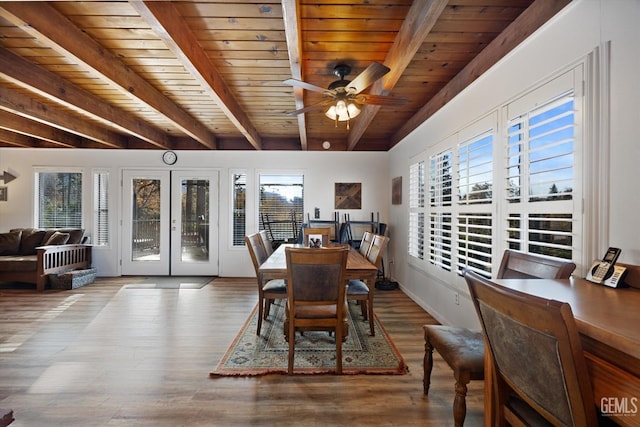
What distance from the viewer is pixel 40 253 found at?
170 inches

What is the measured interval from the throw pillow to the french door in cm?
82

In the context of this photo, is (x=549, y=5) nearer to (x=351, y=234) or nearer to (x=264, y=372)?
(x=264, y=372)

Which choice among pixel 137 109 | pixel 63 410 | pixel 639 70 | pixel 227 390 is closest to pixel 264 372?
pixel 227 390

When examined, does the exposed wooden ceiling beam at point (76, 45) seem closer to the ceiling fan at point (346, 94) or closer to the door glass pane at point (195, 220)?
the ceiling fan at point (346, 94)

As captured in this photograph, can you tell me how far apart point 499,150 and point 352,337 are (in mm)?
2107

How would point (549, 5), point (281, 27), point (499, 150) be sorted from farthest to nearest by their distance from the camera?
point (499, 150) < point (281, 27) < point (549, 5)

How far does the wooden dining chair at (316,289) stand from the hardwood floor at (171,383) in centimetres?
34

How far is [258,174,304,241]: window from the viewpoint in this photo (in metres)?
5.37

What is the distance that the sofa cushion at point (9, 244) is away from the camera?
467cm

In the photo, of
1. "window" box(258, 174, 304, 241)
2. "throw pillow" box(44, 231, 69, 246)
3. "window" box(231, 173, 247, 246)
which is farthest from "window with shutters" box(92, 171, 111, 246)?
"window" box(258, 174, 304, 241)

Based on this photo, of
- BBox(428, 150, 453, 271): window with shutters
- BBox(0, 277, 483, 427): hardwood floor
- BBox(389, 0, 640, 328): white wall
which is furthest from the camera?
BBox(428, 150, 453, 271): window with shutters

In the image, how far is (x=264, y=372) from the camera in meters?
2.16

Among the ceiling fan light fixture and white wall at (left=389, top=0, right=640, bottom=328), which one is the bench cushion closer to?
the ceiling fan light fixture

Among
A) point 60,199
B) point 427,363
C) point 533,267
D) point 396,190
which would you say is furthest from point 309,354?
point 60,199
